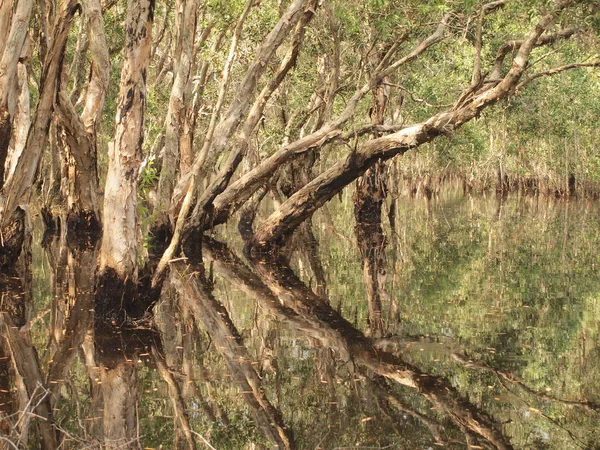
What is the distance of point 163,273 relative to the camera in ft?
31.9

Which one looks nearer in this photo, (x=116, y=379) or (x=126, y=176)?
(x=116, y=379)

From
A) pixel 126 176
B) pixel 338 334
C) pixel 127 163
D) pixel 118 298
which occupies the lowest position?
pixel 338 334

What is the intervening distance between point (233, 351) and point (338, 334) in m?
1.38

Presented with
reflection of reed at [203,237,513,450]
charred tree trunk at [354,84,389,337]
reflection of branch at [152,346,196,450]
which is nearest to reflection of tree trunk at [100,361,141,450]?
reflection of branch at [152,346,196,450]

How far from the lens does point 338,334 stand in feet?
30.5

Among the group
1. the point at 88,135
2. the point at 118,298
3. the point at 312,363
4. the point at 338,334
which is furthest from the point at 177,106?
the point at 312,363

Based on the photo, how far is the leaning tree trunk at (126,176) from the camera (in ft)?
29.8

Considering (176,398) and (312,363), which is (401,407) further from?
(176,398)

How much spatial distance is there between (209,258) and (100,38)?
545 centimetres

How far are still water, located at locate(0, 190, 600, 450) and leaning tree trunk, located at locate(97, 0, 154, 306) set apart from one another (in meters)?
0.61

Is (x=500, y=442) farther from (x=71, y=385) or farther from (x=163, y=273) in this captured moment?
(x=163, y=273)

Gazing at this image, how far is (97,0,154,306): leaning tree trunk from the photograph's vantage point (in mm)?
9086

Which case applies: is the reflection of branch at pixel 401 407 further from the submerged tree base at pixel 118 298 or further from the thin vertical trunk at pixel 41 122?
the thin vertical trunk at pixel 41 122

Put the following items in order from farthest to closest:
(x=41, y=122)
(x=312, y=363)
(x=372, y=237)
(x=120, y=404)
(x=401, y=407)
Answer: (x=372, y=237)
(x=41, y=122)
(x=312, y=363)
(x=401, y=407)
(x=120, y=404)
